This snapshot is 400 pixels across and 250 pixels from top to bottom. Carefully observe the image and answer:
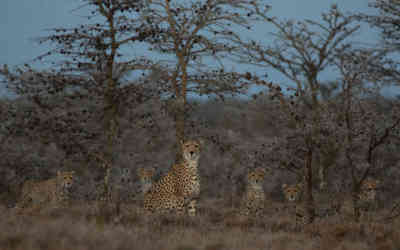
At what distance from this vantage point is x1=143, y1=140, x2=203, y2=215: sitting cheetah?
26.5 feet

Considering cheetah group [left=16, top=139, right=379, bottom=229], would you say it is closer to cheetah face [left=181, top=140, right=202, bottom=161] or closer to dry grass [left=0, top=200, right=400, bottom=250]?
cheetah face [left=181, top=140, right=202, bottom=161]

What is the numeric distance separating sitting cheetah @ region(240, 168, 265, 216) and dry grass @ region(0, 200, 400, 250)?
135 cm

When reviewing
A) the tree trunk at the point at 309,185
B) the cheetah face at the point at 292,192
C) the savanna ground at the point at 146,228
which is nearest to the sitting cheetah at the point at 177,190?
the savanna ground at the point at 146,228

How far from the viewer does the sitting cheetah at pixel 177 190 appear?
8.06 m

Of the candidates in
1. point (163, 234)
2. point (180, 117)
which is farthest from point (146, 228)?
point (180, 117)

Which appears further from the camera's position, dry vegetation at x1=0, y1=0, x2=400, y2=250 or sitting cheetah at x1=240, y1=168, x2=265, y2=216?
sitting cheetah at x1=240, y1=168, x2=265, y2=216

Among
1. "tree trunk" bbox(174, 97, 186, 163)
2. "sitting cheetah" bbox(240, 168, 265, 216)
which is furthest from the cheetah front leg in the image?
"sitting cheetah" bbox(240, 168, 265, 216)

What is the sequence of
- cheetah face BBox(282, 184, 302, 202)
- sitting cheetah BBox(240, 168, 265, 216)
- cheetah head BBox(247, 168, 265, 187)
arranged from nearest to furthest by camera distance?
sitting cheetah BBox(240, 168, 265, 216) → cheetah head BBox(247, 168, 265, 187) → cheetah face BBox(282, 184, 302, 202)

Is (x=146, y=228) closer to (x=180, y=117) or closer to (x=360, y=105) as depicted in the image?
(x=180, y=117)

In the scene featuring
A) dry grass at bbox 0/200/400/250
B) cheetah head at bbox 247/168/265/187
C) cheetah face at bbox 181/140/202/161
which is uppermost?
cheetah face at bbox 181/140/202/161

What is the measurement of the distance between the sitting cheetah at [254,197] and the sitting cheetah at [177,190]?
260 centimetres

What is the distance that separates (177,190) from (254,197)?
316 centimetres

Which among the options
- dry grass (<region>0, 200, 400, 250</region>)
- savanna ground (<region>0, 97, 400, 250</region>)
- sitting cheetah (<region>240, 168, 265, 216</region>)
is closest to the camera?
dry grass (<region>0, 200, 400, 250</region>)

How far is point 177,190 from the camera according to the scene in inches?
323
